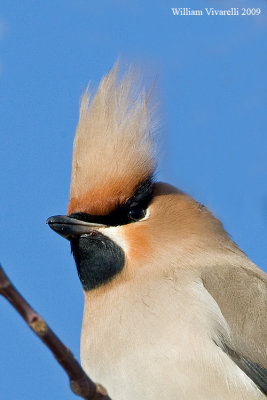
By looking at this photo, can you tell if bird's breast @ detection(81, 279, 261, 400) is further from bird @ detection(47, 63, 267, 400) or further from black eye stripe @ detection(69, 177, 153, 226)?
black eye stripe @ detection(69, 177, 153, 226)

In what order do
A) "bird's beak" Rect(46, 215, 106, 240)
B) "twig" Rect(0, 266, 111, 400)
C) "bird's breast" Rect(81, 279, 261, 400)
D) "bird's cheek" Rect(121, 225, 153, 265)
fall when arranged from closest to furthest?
"twig" Rect(0, 266, 111, 400), "bird's breast" Rect(81, 279, 261, 400), "bird's beak" Rect(46, 215, 106, 240), "bird's cheek" Rect(121, 225, 153, 265)

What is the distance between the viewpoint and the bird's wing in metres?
3.82

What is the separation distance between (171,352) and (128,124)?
157 centimetres

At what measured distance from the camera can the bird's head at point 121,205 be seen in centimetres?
417

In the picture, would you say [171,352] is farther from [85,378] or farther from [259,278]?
[85,378]

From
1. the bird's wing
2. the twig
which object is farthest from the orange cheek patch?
the twig

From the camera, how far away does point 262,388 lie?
12.4 ft

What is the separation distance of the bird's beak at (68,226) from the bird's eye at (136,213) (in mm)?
293

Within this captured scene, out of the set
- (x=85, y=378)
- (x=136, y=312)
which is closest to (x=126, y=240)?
(x=136, y=312)

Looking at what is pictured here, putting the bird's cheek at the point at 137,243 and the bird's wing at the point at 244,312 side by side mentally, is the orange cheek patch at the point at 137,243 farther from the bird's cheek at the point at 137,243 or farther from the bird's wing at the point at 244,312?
the bird's wing at the point at 244,312

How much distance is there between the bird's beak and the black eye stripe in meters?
0.05

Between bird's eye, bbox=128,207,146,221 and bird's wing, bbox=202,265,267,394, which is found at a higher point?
bird's eye, bbox=128,207,146,221

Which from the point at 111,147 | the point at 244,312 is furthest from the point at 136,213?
the point at 244,312

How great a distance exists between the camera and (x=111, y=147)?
4320 millimetres
